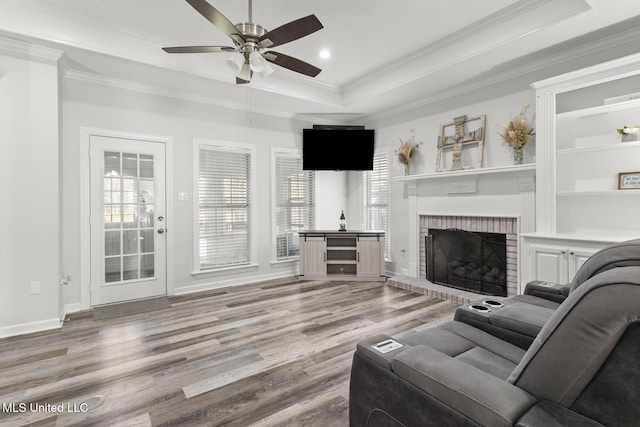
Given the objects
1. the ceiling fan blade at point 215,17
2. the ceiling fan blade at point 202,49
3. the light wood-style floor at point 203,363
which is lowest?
the light wood-style floor at point 203,363

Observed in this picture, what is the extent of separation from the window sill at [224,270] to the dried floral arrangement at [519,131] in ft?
13.4

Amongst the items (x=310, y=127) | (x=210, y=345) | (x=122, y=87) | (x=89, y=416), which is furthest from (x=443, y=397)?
(x=310, y=127)

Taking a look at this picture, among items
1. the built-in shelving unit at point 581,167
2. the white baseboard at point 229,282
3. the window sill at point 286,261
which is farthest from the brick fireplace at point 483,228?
the white baseboard at point 229,282

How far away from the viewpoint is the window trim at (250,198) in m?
4.64

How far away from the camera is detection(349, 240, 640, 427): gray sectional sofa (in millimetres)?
807

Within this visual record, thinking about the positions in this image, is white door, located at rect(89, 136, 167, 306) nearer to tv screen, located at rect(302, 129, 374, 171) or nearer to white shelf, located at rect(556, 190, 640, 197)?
tv screen, located at rect(302, 129, 374, 171)

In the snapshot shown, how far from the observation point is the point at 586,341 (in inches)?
33.8

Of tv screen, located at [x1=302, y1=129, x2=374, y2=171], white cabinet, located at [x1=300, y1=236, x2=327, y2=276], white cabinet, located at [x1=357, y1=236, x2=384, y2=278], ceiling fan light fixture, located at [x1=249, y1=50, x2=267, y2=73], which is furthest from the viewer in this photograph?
tv screen, located at [x1=302, y1=129, x2=374, y2=171]

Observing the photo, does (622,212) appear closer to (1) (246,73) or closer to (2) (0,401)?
(1) (246,73)

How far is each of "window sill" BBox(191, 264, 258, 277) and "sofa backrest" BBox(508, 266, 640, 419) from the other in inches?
175

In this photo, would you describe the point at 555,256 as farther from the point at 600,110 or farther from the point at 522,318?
the point at 522,318

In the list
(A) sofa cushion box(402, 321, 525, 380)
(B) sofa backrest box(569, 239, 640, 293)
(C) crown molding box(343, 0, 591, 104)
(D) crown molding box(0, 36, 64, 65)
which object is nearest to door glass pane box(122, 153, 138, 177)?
(D) crown molding box(0, 36, 64, 65)

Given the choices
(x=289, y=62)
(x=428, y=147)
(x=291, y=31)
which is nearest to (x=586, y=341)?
(x=291, y=31)

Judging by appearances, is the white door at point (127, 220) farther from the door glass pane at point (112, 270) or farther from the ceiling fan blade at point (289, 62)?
the ceiling fan blade at point (289, 62)
